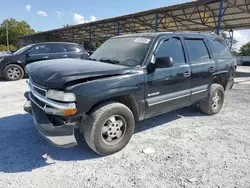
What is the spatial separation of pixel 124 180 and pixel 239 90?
259 inches

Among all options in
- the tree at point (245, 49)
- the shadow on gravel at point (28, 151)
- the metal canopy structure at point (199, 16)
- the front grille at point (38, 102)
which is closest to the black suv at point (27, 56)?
the shadow on gravel at point (28, 151)

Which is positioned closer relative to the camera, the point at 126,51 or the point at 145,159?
the point at 145,159

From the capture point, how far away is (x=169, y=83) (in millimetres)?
3502

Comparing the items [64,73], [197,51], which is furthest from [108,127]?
[197,51]

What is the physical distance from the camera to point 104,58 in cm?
367

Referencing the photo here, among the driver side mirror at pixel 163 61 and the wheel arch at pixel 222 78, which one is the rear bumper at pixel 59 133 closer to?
the driver side mirror at pixel 163 61

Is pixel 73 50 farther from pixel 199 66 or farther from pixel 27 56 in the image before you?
pixel 199 66

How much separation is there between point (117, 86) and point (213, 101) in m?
2.97

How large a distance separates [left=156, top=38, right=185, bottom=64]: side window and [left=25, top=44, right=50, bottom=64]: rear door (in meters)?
6.99

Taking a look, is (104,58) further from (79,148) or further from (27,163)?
(27,163)

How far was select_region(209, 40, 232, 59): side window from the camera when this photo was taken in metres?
4.55

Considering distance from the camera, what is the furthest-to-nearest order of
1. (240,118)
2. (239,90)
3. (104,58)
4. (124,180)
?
(239,90) → (240,118) → (104,58) → (124,180)

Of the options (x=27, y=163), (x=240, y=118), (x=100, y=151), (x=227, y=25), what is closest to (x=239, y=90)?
(x=240, y=118)

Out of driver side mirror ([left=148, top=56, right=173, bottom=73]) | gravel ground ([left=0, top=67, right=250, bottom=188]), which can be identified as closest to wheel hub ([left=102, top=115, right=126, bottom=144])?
gravel ground ([left=0, top=67, right=250, bottom=188])
